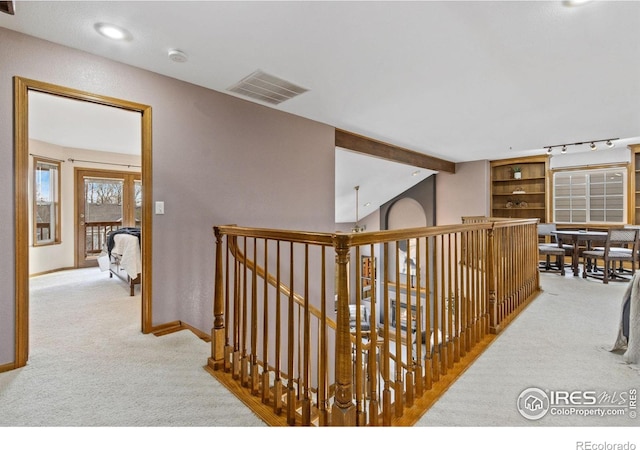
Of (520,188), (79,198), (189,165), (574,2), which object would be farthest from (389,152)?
(79,198)

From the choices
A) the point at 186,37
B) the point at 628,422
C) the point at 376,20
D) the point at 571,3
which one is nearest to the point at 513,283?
the point at 628,422

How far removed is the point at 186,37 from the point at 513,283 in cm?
351

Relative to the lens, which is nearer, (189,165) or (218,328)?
(218,328)

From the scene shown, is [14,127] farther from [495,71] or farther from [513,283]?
[513,283]

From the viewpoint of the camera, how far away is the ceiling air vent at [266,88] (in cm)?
279

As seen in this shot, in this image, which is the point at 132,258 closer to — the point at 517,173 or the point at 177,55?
the point at 177,55

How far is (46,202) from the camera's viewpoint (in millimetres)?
5352

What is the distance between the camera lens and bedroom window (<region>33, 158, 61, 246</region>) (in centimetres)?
513

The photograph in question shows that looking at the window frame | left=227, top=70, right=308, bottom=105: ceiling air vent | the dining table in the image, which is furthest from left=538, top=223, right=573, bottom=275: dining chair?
left=227, top=70, right=308, bottom=105: ceiling air vent

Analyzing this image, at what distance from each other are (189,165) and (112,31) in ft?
3.56

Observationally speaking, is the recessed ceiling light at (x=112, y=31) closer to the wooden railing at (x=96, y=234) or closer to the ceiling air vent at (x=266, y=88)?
the ceiling air vent at (x=266, y=88)

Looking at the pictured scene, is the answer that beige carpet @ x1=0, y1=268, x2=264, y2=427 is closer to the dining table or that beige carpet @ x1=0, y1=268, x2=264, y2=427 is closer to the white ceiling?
the white ceiling

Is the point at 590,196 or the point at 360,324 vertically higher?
the point at 590,196
